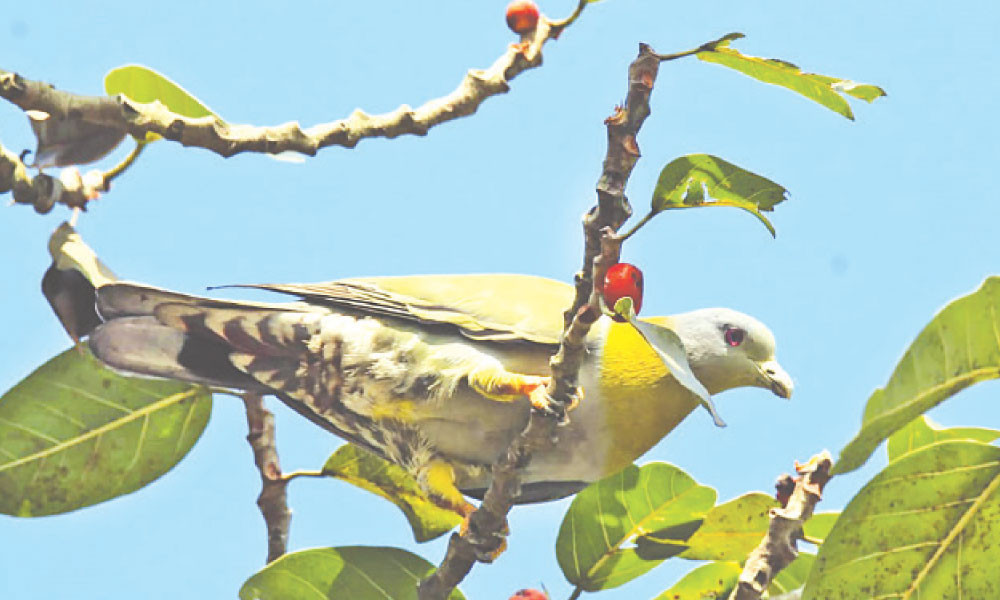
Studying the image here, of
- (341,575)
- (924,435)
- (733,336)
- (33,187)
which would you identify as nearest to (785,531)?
(924,435)

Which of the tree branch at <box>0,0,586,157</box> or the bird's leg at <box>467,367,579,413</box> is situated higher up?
the tree branch at <box>0,0,586,157</box>

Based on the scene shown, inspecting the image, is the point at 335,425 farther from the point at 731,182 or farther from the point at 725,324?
the point at 731,182

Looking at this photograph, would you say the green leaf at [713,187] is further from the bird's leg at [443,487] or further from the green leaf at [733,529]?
the bird's leg at [443,487]

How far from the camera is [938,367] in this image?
5.69ft

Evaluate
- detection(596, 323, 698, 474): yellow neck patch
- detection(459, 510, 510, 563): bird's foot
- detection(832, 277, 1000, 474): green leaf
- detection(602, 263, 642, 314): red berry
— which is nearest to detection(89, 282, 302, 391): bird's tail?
detection(459, 510, 510, 563): bird's foot

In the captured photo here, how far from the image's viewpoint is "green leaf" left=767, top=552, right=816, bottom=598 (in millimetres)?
2980

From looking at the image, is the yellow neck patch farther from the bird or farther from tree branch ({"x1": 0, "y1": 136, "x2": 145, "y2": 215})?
tree branch ({"x1": 0, "y1": 136, "x2": 145, "y2": 215})

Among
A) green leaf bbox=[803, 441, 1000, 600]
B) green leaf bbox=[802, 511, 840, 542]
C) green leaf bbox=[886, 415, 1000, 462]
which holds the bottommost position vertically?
green leaf bbox=[803, 441, 1000, 600]

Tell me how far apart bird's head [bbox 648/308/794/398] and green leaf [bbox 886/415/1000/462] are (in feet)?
2.14

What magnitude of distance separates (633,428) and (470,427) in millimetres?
471

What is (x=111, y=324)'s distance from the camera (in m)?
3.25

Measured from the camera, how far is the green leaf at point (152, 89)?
128 inches

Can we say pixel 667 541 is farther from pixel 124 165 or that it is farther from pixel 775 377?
pixel 124 165

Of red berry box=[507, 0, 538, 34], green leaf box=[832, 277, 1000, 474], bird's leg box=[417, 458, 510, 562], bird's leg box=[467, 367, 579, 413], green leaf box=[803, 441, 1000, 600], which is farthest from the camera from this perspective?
bird's leg box=[417, 458, 510, 562]
